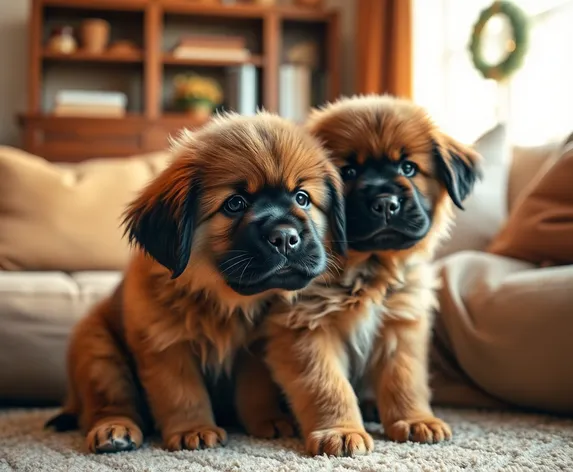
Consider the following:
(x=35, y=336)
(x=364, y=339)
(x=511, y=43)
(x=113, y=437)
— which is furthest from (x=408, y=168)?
(x=511, y=43)

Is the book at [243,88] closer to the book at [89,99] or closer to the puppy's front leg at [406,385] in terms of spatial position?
the book at [89,99]

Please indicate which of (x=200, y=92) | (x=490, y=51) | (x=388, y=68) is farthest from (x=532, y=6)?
(x=200, y=92)

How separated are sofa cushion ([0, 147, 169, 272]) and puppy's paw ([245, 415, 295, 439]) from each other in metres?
1.16

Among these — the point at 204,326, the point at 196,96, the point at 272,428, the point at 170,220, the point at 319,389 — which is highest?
the point at 196,96

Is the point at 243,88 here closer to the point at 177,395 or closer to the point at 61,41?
the point at 61,41

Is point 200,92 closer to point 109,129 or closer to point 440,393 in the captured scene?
point 109,129

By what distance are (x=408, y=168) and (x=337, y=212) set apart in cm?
22

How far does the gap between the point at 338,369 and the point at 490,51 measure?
104 inches

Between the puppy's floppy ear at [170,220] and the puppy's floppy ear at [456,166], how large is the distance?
553 mm

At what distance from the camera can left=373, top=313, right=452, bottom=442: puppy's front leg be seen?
1.42 m

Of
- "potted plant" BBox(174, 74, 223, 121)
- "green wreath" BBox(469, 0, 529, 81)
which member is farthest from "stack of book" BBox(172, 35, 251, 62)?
"green wreath" BBox(469, 0, 529, 81)

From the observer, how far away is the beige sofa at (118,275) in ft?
5.31

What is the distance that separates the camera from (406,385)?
1486mm

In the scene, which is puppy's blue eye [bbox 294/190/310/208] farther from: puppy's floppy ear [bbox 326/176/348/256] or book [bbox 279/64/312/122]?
book [bbox 279/64/312/122]
